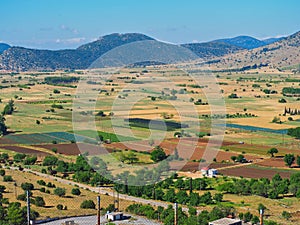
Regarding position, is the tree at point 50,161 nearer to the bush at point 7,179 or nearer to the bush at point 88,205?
the bush at point 7,179

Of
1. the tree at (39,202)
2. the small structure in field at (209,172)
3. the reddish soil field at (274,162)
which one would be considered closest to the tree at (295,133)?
the reddish soil field at (274,162)

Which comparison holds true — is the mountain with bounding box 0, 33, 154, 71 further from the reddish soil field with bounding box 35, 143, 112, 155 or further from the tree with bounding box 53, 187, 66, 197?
the tree with bounding box 53, 187, 66, 197

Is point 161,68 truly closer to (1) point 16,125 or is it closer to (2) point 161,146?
(1) point 16,125

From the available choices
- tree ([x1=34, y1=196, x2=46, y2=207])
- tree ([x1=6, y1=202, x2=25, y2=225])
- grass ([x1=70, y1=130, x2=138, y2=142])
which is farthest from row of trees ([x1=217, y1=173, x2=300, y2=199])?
grass ([x1=70, y1=130, x2=138, y2=142])

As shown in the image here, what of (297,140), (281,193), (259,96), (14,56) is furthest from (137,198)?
(14,56)

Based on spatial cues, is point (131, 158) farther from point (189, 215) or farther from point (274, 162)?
point (189, 215)

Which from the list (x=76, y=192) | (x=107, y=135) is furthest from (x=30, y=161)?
(x=107, y=135)
